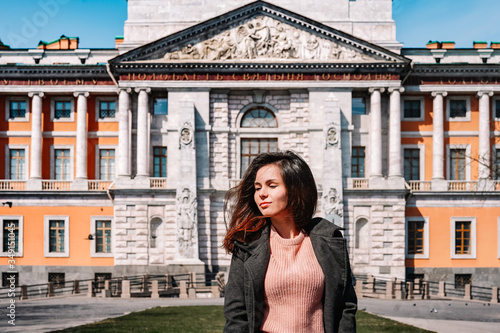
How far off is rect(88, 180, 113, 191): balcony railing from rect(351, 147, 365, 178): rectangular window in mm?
16548

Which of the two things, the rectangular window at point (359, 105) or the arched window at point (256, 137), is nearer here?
the arched window at point (256, 137)

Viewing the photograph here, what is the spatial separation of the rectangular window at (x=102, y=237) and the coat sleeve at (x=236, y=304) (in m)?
43.3

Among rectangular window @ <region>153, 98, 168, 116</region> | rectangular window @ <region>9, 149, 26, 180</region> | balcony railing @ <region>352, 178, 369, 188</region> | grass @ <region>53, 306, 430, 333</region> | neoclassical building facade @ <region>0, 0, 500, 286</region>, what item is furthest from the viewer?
rectangular window @ <region>9, 149, 26, 180</region>

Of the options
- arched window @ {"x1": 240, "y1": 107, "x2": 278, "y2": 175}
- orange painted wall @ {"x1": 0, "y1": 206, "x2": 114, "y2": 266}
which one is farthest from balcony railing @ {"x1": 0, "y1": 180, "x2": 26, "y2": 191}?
arched window @ {"x1": 240, "y1": 107, "x2": 278, "y2": 175}

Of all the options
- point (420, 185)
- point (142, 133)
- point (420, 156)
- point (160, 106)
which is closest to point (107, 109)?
Result: point (160, 106)

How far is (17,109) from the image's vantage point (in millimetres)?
49969

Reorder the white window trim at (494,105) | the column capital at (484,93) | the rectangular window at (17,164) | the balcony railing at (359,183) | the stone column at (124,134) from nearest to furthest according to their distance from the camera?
the balcony railing at (359,183)
the stone column at (124,134)
the column capital at (484,93)
the white window trim at (494,105)
the rectangular window at (17,164)

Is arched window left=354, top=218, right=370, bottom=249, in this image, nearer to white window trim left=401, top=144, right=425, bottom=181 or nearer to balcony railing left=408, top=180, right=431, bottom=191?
balcony railing left=408, top=180, right=431, bottom=191

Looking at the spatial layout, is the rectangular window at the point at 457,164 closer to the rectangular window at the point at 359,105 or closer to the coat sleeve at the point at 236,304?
the rectangular window at the point at 359,105

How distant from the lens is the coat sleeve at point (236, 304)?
18.7 feet

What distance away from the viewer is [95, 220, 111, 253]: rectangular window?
157ft

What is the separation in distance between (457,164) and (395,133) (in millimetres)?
5564

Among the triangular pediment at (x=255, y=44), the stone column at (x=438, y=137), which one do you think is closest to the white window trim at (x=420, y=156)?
the stone column at (x=438, y=137)

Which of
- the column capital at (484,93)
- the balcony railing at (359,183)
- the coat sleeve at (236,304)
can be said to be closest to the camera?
the coat sleeve at (236,304)
